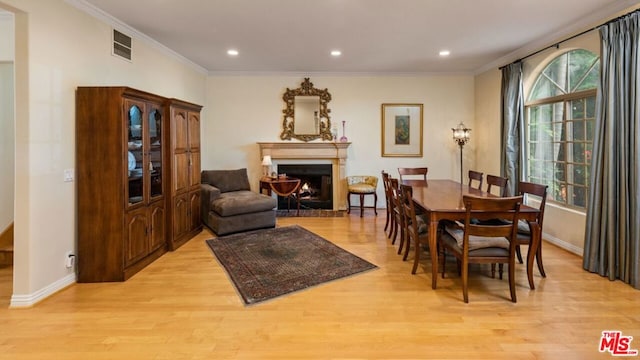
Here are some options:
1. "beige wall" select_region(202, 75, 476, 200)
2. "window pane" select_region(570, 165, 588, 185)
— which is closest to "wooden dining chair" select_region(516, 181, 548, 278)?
"window pane" select_region(570, 165, 588, 185)

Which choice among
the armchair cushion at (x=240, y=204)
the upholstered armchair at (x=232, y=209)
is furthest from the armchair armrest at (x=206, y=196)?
the armchair cushion at (x=240, y=204)

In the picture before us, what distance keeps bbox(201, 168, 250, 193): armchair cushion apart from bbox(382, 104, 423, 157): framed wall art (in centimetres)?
283

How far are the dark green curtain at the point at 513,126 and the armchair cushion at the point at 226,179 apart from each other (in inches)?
171

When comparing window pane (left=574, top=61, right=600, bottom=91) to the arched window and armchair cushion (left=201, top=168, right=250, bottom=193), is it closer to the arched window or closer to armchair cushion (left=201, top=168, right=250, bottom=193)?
the arched window

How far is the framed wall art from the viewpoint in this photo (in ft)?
22.3

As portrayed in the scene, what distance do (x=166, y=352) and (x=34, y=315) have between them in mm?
1335

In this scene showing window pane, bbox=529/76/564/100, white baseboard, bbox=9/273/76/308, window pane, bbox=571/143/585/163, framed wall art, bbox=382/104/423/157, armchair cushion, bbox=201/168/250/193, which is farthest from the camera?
framed wall art, bbox=382/104/423/157

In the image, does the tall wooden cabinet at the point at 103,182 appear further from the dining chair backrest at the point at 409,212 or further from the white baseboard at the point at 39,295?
the dining chair backrest at the point at 409,212

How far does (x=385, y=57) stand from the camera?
5559 mm

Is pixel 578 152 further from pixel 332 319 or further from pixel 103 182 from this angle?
pixel 103 182

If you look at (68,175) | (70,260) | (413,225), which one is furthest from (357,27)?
(70,260)

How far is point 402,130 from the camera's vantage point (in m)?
6.83

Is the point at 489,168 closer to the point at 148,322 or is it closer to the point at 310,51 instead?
the point at 310,51

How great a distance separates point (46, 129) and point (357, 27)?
3382 mm
